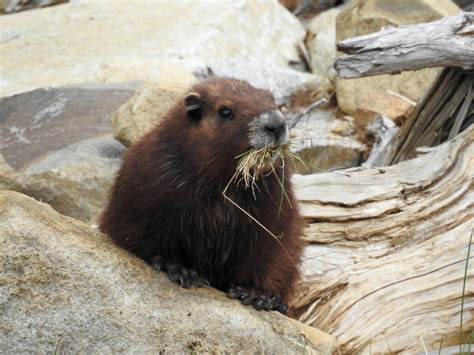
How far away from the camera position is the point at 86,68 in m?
10.7

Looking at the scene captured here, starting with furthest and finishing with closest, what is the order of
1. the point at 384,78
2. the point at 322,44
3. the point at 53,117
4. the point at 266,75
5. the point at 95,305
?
the point at 322,44 < the point at 266,75 < the point at 384,78 < the point at 53,117 < the point at 95,305

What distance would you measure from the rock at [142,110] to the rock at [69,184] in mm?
381

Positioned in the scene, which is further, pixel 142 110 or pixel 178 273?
pixel 142 110

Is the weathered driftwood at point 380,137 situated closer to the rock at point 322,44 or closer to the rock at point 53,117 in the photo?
the rock at point 53,117

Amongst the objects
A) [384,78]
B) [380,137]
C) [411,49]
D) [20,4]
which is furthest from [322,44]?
[411,49]

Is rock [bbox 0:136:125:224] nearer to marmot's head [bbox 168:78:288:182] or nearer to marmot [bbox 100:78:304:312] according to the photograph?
marmot [bbox 100:78:304:312]

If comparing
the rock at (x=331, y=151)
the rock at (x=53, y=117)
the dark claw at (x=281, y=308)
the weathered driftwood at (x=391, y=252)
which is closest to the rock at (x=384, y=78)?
the rock at (x=331, y=151)

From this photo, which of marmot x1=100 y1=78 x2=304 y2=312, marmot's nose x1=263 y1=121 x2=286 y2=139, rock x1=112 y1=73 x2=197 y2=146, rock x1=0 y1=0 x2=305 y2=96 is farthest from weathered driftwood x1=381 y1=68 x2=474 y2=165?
rock x1=0 y1=0 x2=305 y2=96

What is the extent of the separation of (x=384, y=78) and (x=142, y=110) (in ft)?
11.7

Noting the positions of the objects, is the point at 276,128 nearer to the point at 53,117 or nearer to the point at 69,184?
the point at 69,184

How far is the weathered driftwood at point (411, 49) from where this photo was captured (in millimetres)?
6633

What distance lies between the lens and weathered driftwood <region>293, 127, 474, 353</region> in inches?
214

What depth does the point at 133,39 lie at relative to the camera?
38.1 ft

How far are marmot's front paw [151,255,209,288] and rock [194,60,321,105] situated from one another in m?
5.32
